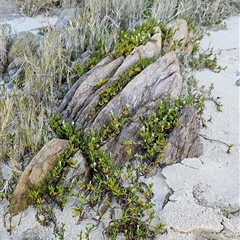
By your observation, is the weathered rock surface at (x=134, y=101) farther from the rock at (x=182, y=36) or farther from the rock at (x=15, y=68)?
the rock at (x=15, y=68)

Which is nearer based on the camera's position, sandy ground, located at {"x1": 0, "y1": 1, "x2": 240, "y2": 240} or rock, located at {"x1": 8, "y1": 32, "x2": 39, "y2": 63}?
sandy ground, located at {"x1": 0, "y1": 1, "x2": 240, "y2": 240}

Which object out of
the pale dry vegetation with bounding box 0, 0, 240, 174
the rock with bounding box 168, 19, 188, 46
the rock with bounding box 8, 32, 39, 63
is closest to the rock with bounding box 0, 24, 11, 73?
the rock with bounding box 8, 32, 39, 63

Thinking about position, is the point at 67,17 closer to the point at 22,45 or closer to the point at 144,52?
the point at 22,45

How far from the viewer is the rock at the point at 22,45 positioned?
475cm

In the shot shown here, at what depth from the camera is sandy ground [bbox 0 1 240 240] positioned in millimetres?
2914

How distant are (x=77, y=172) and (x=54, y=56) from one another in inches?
66.6

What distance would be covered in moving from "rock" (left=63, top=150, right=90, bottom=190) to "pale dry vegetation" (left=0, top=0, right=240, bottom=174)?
420 millimetres

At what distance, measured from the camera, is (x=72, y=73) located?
4.29 meters

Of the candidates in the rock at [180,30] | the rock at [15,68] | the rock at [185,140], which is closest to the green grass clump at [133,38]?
the rock at [180,30]

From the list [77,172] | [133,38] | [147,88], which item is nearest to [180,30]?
[133,38]

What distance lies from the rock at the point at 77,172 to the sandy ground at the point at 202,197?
192 millimetres

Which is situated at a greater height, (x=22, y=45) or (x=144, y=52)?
(x=144, y=52)

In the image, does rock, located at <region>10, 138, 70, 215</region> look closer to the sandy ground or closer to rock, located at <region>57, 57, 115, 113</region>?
the sandy ground

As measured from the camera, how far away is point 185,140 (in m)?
3.50
